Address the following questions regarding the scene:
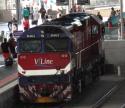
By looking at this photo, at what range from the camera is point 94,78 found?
33.5 metres

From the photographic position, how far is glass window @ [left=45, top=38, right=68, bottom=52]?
2547 cm

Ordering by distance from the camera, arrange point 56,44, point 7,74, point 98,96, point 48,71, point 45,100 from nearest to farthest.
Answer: point 48,71, point 45,100, point 56,44, point 98,96, point 7,74

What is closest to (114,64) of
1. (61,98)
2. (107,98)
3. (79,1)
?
(79,1)

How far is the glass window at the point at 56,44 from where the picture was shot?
83.6ft

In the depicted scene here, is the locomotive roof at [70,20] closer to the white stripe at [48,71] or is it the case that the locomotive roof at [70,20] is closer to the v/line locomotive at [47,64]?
the v/line locomotive at [47,64]

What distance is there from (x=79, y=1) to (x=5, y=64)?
15.6 m

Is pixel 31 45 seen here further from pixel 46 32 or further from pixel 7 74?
pixel 7 74

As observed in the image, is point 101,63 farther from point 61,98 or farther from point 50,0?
point 50,0

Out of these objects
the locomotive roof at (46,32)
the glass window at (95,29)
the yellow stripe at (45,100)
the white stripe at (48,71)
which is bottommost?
the yellow stripe at (45,100)

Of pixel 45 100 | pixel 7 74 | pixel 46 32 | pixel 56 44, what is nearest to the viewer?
pixel 45 100

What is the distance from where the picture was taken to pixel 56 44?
2558 cm

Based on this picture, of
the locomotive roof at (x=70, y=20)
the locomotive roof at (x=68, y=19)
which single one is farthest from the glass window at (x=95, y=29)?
the locomotive roof at (x=68, y=19)

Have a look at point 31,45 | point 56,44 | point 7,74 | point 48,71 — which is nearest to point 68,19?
point 7,74

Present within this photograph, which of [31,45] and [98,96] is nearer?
[31,45]
